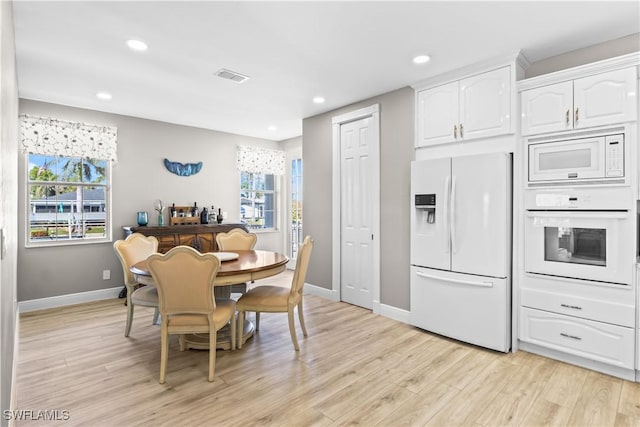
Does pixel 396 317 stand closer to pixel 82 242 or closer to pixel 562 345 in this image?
pixel 562 345

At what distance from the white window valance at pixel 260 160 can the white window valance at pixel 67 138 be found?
204 centimetres

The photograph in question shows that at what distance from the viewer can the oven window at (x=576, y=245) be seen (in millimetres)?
2635

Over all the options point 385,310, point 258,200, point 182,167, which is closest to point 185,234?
point 182,167

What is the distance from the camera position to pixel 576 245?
276 cm

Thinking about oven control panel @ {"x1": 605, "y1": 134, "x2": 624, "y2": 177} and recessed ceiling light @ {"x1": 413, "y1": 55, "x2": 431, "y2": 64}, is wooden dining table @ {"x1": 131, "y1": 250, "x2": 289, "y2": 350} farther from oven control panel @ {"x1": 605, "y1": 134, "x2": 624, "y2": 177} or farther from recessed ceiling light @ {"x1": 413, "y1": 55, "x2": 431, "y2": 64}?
oven control panel @ {"x1": 605, "y1": 134, "x2": 624, "y2": 177}

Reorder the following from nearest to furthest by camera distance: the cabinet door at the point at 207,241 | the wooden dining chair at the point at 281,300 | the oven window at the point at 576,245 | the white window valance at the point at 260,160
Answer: the oven window at the point at 576,245 < the wooden dining chair at the point at 281,300 < the cabinet door at the point at 207,241 < the white window valance at the point at 260,160

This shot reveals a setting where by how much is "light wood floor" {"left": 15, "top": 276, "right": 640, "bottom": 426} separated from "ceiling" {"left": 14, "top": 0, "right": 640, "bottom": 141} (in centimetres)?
263

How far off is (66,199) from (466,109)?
16.5 feet

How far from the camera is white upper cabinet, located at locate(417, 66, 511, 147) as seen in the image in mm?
3055

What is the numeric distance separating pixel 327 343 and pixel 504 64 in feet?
9.85

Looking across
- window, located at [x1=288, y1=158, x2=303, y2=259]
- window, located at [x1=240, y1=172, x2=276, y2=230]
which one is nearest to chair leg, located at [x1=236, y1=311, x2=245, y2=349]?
window, located at [x1=240, y1=172, x2=276, y2=230]

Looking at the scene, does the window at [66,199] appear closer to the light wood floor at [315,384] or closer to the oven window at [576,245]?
the light wood floor at [315,384]

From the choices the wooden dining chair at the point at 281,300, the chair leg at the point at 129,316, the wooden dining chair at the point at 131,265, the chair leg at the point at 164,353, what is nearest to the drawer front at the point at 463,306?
the wooden dining chair at the point at 281,300

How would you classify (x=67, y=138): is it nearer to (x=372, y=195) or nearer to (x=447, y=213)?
(x=372, y=195)
